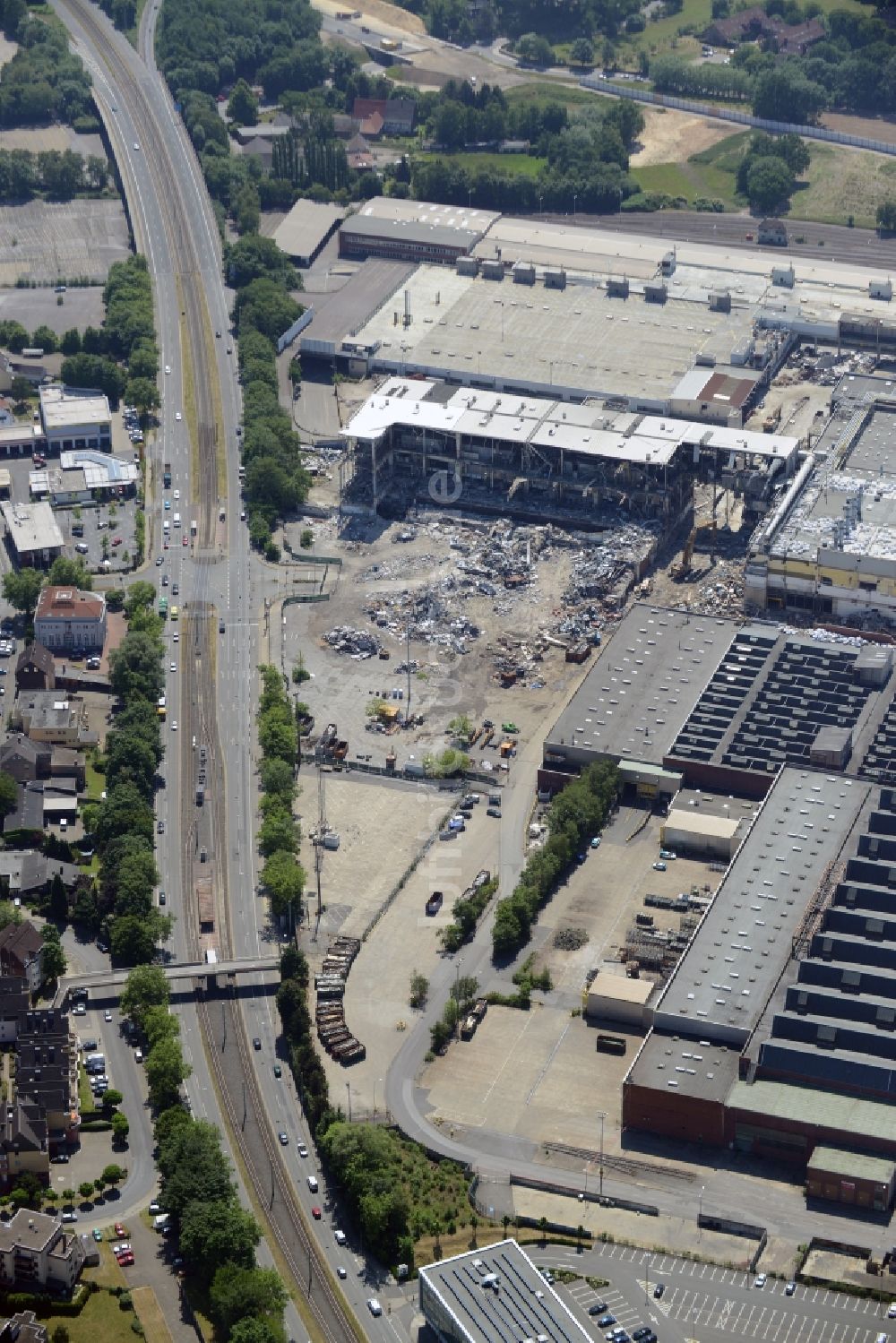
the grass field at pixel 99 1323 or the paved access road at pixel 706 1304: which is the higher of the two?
the paved access road at pixel 706 1304

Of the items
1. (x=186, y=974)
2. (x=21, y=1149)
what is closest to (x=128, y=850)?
(x=186, y=974)

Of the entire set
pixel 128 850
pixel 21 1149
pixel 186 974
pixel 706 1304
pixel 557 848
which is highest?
pixel 128 850

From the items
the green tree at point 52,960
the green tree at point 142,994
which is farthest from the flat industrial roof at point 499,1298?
the green tree at point 52,960

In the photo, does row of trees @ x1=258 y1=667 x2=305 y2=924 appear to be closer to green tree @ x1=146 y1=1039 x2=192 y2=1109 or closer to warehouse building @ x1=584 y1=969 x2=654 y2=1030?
green tree @ x1=146 y1=1039 x2=192 y2=1109

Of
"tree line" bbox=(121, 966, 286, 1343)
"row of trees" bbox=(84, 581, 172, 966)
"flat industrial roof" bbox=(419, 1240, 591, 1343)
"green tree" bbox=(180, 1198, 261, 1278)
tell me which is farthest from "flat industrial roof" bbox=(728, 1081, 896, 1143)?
"row of trees" bbox=(84, 581, 172, 966)

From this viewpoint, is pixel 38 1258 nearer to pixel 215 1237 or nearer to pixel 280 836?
pixel 215 1237

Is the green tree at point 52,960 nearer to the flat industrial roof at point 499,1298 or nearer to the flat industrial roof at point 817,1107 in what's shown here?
the flat industrial roof at point 499,1298
